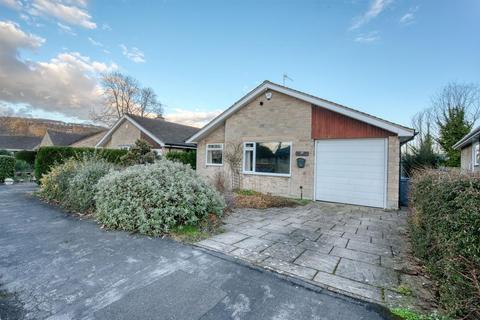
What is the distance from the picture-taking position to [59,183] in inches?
287

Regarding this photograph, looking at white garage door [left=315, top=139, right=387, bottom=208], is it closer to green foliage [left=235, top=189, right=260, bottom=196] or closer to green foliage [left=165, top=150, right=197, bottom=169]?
green foliage [left=235, top=189, right=260, bottom=196]

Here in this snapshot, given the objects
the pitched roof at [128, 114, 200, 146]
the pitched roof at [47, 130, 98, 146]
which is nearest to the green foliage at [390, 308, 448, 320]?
the pitched roof at [128, 114, 200, 146]

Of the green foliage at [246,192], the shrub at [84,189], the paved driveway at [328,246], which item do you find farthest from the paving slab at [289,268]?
the green foliage at [246,192]

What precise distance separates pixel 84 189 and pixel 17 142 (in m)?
45.0

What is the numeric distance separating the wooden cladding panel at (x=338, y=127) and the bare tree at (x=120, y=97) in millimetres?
27890

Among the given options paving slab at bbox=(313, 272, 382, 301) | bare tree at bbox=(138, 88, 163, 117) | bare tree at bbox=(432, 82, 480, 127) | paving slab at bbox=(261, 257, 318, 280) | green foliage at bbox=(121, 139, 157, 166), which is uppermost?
bare tree at bbox=(138, 88, 163, 117)

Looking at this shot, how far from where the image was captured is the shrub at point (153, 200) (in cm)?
447

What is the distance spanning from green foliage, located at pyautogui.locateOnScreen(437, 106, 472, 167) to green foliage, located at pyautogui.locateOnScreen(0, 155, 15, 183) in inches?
1159

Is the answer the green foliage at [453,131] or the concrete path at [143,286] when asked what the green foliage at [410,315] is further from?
the green foliage at [453,131]

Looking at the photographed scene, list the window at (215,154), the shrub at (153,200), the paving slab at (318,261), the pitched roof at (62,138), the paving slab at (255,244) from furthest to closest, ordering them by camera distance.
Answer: the pitched roof at (62,138) < the window at (215,154) < the shrub at (153,200) < the paving slab at (255,244) < the paving slab at (318,261)

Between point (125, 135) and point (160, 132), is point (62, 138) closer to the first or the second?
point (125, 135)

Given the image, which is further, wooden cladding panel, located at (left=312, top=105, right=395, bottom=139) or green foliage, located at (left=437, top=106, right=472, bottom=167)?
green foliage, located at (left=437, top=106, right=472, bottom=167)

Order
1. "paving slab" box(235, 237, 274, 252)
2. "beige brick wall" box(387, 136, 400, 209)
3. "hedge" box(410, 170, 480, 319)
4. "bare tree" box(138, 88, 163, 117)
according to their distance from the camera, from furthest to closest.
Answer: "bare tree" box(138, 88, 163, 117) < "beige brick wall" box(387, 136, 400, 209) < "paving slab" box(235, 237, 274, 252) < "hedge" box(410, 170, 480, 319)

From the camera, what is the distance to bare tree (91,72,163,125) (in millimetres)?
28344
